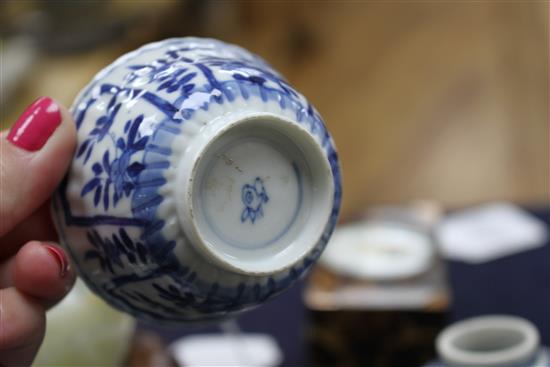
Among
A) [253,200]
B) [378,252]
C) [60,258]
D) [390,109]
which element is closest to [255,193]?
[253,200]

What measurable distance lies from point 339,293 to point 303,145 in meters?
0.50

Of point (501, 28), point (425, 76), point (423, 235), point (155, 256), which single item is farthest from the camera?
point (501, 28)

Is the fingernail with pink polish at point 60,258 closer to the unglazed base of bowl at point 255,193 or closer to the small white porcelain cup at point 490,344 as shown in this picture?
the unglazed base of bowl at point 255,193

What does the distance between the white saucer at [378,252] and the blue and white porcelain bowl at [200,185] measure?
1.55 ft

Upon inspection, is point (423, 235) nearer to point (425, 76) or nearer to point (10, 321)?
point (10, 321)

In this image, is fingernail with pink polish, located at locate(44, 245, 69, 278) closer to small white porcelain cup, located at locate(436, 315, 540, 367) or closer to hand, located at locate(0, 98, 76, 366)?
hand, located at locate(0, 98, 76, 366)

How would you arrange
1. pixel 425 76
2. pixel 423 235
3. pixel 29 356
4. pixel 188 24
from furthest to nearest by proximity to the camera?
1. pixel 188 24
2. pixel 425 76
3. pixel 423 235
4. pixel 29 356

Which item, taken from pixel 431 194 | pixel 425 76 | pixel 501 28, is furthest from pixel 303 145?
pixel 501 28

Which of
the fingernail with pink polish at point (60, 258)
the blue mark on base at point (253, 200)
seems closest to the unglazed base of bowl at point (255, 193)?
the blue mark on base at point (253, 200)

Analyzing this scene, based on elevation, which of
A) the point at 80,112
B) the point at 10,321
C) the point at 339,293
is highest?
the point at 80,112

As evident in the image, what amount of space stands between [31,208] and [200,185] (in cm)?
17

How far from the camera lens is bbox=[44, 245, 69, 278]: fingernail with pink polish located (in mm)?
591

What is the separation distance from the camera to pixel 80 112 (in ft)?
1.99

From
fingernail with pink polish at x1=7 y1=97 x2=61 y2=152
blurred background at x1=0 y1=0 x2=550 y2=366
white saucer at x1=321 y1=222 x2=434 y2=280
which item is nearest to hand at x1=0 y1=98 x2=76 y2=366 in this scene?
fingernail with pink polish at x1=7 y1=97 x2=61 y2=152
